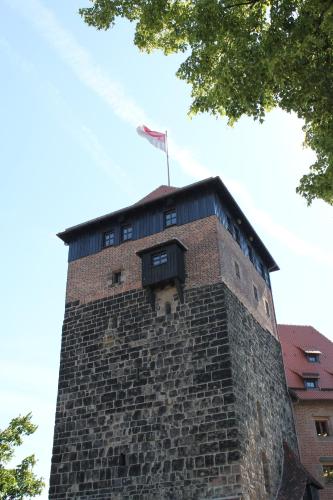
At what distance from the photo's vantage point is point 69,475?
58.6 feet

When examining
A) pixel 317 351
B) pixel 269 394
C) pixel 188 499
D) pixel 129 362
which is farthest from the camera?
pixel 317 351

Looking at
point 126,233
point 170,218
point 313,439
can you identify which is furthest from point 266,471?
point 126,233

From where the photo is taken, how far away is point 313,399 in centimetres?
2525

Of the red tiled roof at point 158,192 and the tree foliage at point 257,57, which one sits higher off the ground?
the red tiled roof at point 158,192

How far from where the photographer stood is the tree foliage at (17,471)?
2753 cm

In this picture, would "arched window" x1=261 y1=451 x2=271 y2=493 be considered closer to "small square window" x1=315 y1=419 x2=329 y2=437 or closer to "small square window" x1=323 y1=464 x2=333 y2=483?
"small square window" x1=323 y1=464 x2=333 y2=483

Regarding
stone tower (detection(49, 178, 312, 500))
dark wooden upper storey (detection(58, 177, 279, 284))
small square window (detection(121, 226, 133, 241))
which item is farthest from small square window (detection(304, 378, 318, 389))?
small square window (detection(121, 226, 133, 241))

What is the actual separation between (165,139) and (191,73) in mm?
11917

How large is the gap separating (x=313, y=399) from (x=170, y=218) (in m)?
11.5

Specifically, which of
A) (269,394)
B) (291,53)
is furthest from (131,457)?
(291,53)

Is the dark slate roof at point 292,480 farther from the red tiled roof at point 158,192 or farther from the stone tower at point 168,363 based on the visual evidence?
the red tiled roof at point 158,192

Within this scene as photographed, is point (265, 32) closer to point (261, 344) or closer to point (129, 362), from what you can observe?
point (129, 362)

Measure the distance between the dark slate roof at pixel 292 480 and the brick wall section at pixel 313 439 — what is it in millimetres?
1971

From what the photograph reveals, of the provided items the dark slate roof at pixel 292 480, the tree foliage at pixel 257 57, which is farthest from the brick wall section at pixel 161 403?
the tree foliage at pixel 257 57
